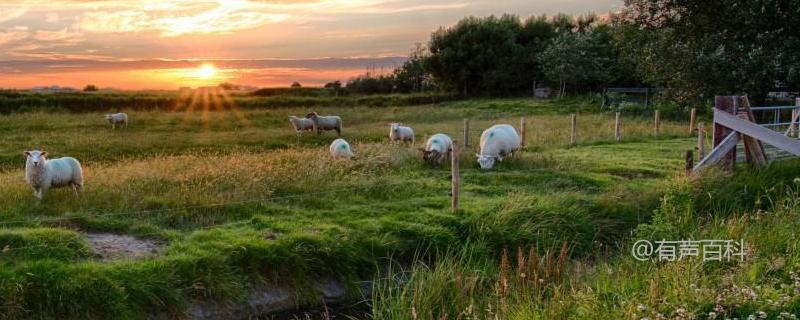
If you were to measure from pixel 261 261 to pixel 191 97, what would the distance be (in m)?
43.8

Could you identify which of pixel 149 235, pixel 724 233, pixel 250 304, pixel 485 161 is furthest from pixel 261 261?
pixel 485 161

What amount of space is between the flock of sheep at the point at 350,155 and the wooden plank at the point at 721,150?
16.2 feet

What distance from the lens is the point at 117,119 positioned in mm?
33062

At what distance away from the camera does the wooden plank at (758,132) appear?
471 inches

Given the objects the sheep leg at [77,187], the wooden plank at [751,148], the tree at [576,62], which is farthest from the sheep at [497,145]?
the tree at [576,62]

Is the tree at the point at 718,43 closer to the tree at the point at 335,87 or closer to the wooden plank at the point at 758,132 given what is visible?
the wooden plank at the point at 758,132

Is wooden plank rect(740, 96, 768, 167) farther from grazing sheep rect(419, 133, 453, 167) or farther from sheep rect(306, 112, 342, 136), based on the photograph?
Answer: sheep rect(306, 112, 342, 136)

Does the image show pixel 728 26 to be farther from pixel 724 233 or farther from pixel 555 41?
pixel 555 41

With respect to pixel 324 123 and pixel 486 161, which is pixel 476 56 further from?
pixel 486 161

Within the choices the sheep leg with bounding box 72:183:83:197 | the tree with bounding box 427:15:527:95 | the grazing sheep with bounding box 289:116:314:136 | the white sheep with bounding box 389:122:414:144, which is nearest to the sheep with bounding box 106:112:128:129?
the grazing sheep with bounding box 289:116:314:136

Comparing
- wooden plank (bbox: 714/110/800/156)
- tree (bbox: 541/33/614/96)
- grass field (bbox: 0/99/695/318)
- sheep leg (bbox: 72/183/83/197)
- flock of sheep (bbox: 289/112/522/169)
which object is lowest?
grass field (bbox: 0/99/695/318)

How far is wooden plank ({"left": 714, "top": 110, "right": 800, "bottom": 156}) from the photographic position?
1196 centimetres

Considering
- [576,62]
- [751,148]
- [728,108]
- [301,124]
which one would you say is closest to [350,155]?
[728,108]

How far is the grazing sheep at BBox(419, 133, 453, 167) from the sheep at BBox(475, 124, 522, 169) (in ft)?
3.16
